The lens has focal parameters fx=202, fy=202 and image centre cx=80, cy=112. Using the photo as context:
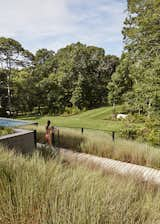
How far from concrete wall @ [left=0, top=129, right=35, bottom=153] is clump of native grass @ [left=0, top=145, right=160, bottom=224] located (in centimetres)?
309

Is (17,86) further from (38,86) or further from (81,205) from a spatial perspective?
(81,205)

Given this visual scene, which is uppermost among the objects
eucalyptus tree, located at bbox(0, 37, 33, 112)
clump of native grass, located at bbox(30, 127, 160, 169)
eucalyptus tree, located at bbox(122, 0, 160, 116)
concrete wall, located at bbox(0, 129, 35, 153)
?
eucalyptus tree, located at bbox(0, 37, 33, 112)

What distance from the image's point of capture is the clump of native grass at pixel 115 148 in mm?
6072

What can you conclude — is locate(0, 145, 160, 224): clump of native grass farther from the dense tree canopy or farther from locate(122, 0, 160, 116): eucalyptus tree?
the dense tree canopy

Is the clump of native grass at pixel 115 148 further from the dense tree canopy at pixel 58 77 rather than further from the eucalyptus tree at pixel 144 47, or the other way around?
the dense tree canopy at pixel 58 77

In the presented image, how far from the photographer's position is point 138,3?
8.04 meters

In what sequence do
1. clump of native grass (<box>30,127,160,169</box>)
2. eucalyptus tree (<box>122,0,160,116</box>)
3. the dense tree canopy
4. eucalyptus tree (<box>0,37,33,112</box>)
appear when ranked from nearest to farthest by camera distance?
clump of native grass (<box>30,127,160,169</box>) → eucalyptus tree (<box>122,0,160,116</box>) → eucalyptus tree (<box>0,37,33,112</box>) → the dense tree canopy

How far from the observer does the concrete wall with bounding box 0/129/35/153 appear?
218 inches

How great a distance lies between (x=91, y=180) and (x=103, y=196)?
44cm

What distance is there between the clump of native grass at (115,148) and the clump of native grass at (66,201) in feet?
12.1

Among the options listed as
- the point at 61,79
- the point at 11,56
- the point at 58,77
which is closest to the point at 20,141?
the point at 11,56

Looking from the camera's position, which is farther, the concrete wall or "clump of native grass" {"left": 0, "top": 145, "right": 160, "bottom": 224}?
the concrete wall

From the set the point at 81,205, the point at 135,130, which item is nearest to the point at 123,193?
the point at 81,205

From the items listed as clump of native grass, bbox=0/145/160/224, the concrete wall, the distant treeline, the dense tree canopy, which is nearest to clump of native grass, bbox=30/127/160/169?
the concrete wall
